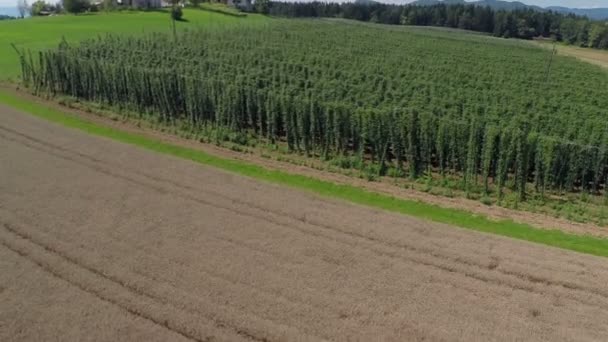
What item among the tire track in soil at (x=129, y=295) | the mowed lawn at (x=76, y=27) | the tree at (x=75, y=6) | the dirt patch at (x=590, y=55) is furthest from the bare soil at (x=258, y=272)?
the tree at (x=75, y=6)

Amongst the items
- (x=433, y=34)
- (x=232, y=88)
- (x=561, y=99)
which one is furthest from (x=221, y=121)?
(x=433, y=34)

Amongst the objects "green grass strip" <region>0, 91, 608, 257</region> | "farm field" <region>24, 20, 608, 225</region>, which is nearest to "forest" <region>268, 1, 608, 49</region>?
"farm field" <region>24, 20, 608, 225</region>

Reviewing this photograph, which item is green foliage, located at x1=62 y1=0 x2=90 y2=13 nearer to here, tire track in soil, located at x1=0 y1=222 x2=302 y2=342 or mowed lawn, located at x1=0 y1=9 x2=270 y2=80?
mowed lawn, located at x1=0 y1=9 x2=270 y2=80

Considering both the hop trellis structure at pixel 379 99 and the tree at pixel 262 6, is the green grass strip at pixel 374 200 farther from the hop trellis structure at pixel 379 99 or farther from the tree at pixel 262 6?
the tree at pixel 262 6

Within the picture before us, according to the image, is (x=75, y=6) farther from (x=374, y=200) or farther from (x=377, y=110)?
(x=374, y=200)

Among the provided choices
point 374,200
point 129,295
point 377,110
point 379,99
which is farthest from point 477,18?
point 129,295

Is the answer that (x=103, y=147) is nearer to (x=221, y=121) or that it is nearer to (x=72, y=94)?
(x=221, y=121)
